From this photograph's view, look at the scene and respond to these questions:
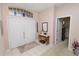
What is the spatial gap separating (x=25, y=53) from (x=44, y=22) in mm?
587

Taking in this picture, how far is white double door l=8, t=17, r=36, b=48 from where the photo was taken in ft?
4.29

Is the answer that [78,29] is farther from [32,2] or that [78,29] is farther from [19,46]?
[19,46]

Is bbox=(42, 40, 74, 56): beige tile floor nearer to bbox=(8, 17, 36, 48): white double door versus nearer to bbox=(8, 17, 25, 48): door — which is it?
bbox=(8, 17, 36, 48): white double door

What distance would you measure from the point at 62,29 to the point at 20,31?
0.68m

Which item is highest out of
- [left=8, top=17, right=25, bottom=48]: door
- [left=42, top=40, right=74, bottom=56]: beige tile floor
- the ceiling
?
the ceiling

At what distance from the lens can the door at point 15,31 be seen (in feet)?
4.26

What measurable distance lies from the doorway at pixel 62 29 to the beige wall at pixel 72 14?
59 millimetres

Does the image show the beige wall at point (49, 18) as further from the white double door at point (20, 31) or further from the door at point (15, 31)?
the door at point (15, 31)

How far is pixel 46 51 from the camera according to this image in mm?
1387

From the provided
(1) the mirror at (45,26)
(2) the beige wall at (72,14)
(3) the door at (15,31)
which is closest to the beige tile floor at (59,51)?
(2) the beige wall at (72,14)

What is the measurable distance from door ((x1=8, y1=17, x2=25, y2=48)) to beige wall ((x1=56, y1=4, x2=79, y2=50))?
0.63 m

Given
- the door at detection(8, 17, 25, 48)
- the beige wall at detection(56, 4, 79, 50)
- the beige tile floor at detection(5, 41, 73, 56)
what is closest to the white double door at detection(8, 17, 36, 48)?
the door at detection(8, 17, 25, 48)

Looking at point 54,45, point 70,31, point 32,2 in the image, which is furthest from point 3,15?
point 70,31

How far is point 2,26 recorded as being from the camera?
1.29 metres
